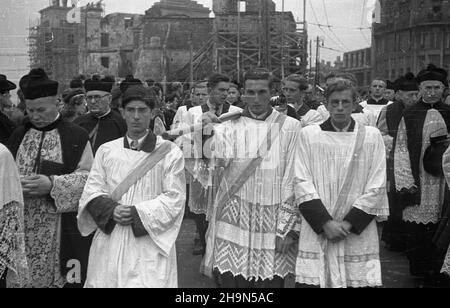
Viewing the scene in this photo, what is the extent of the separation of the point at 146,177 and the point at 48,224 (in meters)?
0.84

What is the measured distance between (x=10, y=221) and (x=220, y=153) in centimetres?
161

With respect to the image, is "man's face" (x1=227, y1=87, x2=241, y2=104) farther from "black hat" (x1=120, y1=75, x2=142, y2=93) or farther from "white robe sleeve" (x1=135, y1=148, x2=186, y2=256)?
"white robe sleeve" (x1=135, y1=148, x2=186, y2=256)

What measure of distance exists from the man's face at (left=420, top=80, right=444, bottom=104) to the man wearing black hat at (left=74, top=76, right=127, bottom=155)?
2661mm

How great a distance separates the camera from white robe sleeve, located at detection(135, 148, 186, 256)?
147 inches

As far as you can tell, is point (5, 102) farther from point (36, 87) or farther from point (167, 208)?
point (167, 208)

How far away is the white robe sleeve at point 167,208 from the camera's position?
12.2 feet

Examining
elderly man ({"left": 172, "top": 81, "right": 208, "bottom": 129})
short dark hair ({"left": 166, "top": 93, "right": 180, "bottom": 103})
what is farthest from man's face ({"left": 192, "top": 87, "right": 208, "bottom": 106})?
short dark hair ({"left": 166, "top": 93, "right": 180, "bottom": 103})

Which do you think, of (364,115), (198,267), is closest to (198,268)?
(198,267)

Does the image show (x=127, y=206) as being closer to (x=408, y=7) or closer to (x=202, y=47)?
(x=202, y=47)

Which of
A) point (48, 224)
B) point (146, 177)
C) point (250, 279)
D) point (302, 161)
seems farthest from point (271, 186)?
point (48, 224)

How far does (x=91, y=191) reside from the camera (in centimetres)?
385

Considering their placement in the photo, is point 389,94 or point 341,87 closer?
point 341,87

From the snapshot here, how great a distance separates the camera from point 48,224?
13.8ft

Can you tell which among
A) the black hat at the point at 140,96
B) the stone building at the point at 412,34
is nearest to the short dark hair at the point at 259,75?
the black hat at the point at 140,96
